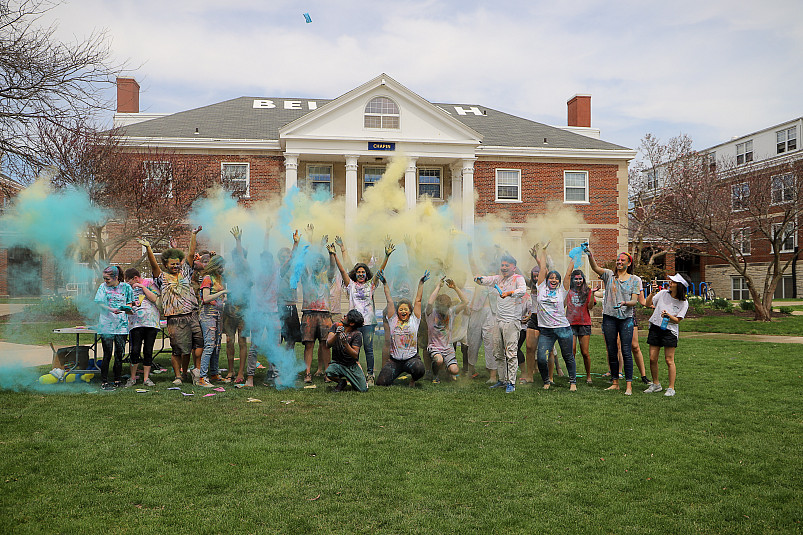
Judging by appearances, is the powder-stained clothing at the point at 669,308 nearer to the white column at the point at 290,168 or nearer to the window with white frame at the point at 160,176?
the window with white frame at the point at 160,176

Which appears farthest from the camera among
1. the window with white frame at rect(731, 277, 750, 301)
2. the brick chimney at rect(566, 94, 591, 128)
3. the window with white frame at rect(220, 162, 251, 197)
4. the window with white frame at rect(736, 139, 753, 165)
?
the window with white frame at rect(736, 139, 753, 165)

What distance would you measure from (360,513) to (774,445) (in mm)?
4208

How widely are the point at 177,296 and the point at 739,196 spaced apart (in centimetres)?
2231

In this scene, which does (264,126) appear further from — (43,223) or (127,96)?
(43,223)

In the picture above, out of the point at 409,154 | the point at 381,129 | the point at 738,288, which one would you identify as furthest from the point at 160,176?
the point at 738,288

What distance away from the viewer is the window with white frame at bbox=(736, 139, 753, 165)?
143ft

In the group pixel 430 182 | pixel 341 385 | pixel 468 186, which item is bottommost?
pixel 341 385

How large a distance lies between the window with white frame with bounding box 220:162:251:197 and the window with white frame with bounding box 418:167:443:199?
793cm

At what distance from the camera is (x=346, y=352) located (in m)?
7.82

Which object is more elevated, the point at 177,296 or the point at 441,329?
the point at 177,296

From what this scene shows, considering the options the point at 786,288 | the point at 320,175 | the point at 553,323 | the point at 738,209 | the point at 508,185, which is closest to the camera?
the point at 553,323

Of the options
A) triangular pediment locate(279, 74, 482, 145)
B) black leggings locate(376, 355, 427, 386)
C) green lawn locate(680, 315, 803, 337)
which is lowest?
green lawn locate(680, 315, 803, 337)

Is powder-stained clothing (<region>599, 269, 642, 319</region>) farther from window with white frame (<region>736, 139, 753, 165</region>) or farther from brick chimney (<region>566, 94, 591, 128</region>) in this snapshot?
window with white frame (<region>736, 139, 753, 165</region>)

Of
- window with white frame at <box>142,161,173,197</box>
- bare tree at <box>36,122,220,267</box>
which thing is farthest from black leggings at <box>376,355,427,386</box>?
window with white frame at <box>142,161,173,197</box>
